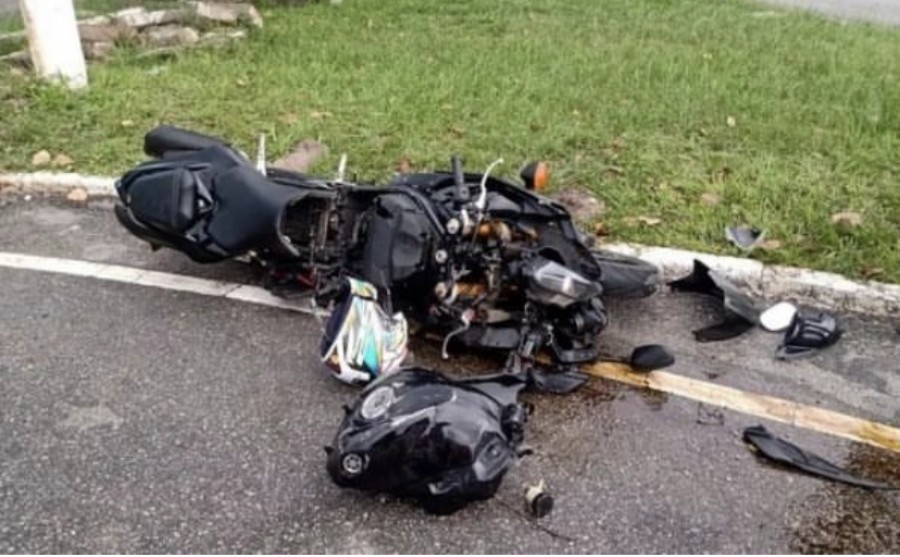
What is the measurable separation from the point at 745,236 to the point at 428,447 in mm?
2399

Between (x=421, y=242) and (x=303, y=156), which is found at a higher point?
(x=421, y=242)

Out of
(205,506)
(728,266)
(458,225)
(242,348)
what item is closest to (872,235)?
(728,266)

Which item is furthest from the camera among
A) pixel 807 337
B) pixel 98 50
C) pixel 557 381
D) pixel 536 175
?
pixel 98 50

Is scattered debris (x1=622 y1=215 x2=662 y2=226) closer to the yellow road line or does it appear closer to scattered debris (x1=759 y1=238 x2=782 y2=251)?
scattered debris (x1=759 y1=238 x2=782 y2=251)

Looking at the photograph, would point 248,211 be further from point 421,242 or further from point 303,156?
point 303,156

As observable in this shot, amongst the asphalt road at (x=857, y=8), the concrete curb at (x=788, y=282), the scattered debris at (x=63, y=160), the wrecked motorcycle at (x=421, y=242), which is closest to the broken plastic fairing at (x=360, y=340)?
the wrecked motorcycle at (x=421, y=242)

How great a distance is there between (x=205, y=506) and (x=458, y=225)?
132 cm

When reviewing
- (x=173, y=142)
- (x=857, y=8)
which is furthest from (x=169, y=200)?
(x=857, y=8)

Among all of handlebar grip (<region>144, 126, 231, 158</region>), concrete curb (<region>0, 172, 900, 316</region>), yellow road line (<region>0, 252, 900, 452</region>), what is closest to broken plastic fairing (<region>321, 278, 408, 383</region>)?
yellow road line (<region>0, 252, 900, 452</region>)

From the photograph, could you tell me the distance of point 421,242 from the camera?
340 cm

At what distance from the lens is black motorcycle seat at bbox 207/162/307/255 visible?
12.2 feet

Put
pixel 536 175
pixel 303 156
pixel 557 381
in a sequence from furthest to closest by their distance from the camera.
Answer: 1. pixel 303 156
2. pixel 536 175
3. pixel 557 381

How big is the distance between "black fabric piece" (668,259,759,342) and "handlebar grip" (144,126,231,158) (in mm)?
2163

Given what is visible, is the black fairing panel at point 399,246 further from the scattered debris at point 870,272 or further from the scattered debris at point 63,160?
the scattered debris at point 63,160
